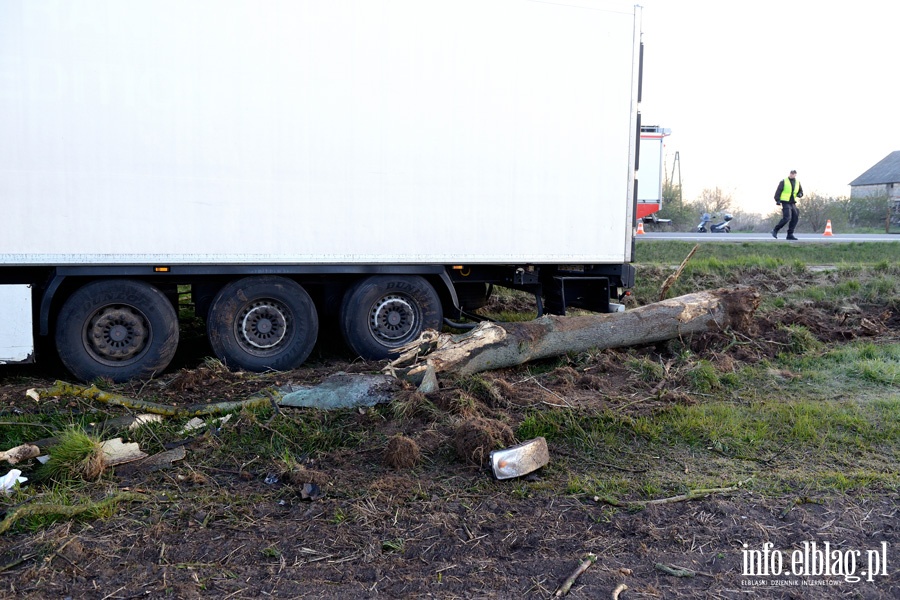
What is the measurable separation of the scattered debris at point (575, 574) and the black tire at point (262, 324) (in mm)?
4248

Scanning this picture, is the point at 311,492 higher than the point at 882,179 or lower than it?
lower

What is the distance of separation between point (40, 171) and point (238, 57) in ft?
6.44

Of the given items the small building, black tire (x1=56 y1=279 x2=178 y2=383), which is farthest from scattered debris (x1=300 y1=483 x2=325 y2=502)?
the small building

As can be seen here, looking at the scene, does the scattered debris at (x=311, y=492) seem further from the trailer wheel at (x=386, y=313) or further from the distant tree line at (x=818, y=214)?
the distant tree line at (x=818, y=214)

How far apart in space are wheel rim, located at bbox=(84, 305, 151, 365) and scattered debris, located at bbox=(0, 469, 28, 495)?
2.23 metres

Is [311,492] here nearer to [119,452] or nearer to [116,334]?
[119,452]

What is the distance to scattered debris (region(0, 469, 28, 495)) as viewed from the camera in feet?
Answer: 13.7

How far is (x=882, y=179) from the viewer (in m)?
44.2

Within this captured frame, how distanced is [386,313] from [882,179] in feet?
154

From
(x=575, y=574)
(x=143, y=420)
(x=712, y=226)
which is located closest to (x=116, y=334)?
(x=143, y=420)

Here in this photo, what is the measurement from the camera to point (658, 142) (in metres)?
9.57

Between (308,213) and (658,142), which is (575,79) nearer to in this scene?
(658,142)

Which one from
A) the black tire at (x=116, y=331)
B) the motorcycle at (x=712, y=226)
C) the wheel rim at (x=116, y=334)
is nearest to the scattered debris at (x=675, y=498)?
the black tire at (x=116, y=331)

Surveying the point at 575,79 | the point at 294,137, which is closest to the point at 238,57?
the point at 294,137
